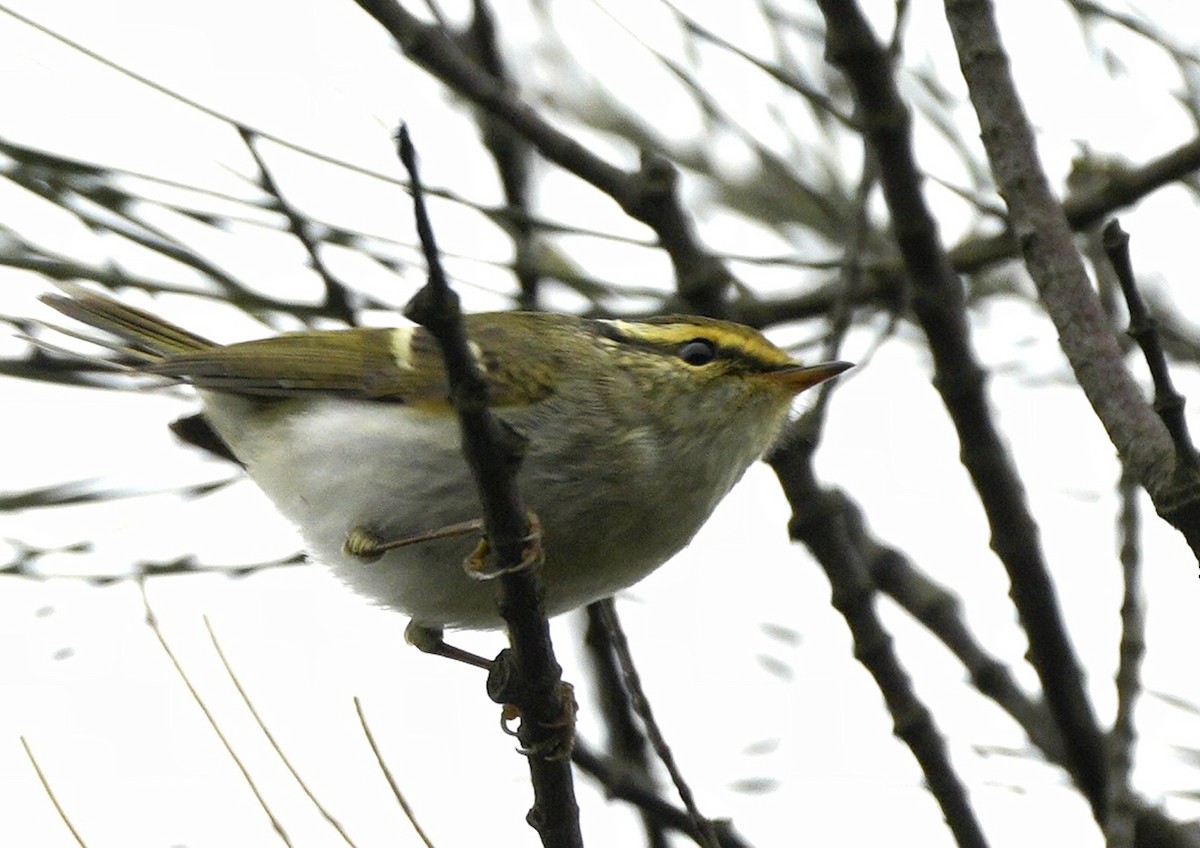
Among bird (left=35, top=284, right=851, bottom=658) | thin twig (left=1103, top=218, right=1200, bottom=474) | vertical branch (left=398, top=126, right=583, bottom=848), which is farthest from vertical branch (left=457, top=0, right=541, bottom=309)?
thin twig (left=1103, top=218, right=1200, bottom=474)

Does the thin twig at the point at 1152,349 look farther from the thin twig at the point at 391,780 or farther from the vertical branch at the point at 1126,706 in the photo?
the thin twig at the point at 391,780

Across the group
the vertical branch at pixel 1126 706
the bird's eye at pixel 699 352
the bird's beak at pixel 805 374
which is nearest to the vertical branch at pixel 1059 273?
the vertical branch at pixel 1126 706

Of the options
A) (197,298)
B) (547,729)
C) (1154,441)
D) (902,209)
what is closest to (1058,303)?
(1154,441)

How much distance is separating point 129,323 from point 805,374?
2.13m

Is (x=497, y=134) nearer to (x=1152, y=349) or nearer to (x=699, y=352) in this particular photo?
(x=699, y=352)

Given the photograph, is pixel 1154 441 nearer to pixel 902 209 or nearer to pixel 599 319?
pixel 902 209

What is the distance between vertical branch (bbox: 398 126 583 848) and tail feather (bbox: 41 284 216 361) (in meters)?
1.85

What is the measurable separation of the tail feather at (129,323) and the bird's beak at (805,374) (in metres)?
1.78

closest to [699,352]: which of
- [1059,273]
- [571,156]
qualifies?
[571,156]

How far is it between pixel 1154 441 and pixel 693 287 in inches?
77.1

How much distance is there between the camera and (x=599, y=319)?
4742 millimetres

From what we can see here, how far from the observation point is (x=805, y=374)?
421 cm

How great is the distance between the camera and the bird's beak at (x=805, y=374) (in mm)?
4078

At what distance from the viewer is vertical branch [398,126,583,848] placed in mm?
2297
